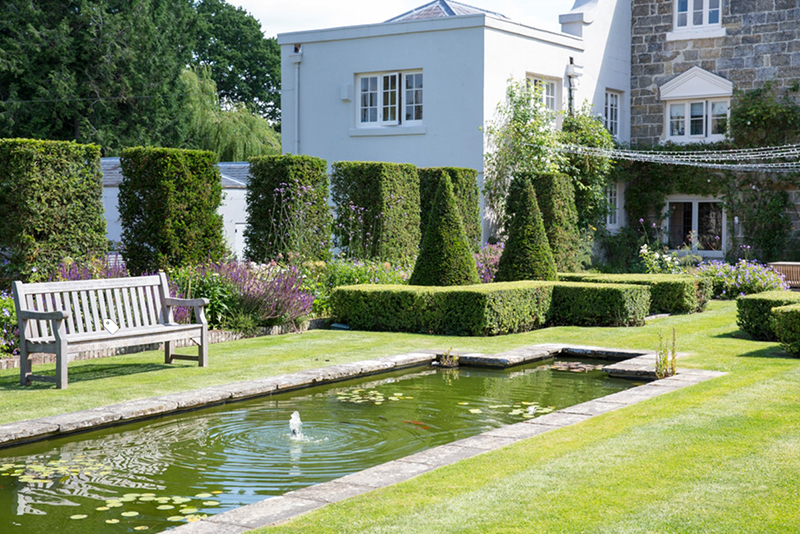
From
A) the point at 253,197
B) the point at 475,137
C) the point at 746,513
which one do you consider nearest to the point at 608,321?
the point at 253,197

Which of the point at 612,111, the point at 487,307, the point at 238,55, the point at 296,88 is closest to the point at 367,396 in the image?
the point at 487,307

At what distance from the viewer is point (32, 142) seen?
10.5 meters

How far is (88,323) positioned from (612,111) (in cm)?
1885

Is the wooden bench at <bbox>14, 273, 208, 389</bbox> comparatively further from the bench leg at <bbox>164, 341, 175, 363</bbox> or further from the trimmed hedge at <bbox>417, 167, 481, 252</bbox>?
the trimmed hedge at <bbox>417, 167, 481, 252</bbox>

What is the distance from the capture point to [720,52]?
2353cm

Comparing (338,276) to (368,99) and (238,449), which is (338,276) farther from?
(368,99)

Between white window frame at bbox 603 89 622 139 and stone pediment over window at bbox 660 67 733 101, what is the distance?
122cm

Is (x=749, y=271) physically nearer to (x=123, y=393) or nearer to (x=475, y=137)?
(x=475, y=137)

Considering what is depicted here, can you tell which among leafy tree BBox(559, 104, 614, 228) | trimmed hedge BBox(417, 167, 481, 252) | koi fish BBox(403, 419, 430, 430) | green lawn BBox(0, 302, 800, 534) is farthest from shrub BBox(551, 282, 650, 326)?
leafy tree BBox(559, 104, 614, 228)

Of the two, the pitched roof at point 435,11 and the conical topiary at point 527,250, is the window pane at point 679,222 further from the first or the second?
the conical topiary at point 527,250

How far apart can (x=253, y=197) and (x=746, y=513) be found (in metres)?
11.3

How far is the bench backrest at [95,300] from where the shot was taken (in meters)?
8.26

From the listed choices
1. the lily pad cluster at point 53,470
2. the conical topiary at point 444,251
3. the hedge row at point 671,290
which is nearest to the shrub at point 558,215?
the hedge row at point 671,290

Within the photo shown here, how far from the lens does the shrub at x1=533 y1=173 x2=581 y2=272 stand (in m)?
17.8
